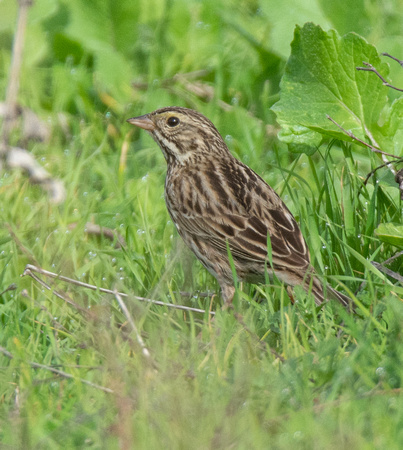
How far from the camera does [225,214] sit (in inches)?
201

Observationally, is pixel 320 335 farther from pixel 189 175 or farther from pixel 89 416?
pixel 189 175

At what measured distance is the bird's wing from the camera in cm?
481

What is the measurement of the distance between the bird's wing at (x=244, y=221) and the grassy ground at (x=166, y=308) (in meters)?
0.19

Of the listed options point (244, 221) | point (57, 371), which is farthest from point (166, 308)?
point (57, 371)

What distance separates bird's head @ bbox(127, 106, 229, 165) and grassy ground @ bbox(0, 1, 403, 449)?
1.57 ft

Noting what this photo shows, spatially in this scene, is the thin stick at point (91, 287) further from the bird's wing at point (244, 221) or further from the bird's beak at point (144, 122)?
the bird's beak at point (144, 122)

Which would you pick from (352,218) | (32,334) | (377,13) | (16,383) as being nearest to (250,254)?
(352,218)

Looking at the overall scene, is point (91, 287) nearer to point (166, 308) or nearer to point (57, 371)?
point (166, 308)

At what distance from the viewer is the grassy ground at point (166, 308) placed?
124 inches

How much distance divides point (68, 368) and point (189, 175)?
80.7 inches

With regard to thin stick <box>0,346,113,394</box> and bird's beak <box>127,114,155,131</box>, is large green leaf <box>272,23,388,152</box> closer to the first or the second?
bird's beak <box>127,114,155,131</box>

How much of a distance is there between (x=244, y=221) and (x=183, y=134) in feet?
3.37

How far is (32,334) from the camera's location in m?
4.20

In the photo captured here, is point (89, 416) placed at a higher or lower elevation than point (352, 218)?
lower
